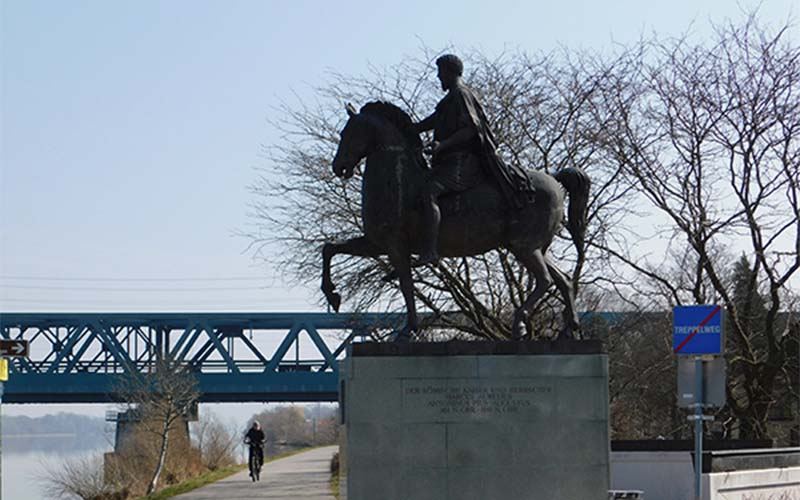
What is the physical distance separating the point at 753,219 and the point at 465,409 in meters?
13.9

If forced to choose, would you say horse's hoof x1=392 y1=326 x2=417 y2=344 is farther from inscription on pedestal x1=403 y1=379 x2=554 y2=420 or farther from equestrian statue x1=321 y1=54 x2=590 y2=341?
inscription on pedestal x1=403 y1=379 x2=554 y2=420

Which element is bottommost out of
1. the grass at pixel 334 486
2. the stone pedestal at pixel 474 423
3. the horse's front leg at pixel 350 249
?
the grass at pixel 334 486

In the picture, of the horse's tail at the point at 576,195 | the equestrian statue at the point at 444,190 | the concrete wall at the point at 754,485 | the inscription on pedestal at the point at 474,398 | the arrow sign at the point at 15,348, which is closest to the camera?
the inscription on pedestal at the point at 474,398

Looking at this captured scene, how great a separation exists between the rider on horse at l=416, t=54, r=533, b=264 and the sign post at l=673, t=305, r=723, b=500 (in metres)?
3.46

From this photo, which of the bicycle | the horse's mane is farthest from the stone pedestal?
the bicycle

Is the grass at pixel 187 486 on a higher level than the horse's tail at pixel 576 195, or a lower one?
lower

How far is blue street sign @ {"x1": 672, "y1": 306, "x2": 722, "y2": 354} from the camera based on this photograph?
1725cm

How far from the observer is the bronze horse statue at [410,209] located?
589 inches

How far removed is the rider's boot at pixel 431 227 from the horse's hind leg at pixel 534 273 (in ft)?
3.47

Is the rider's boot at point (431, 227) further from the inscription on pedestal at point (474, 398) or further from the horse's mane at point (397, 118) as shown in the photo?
the inscription on pedestal at point (474, 398)

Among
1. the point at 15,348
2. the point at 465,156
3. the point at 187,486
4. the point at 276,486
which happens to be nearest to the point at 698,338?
the point at 465,156

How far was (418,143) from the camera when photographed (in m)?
15.3

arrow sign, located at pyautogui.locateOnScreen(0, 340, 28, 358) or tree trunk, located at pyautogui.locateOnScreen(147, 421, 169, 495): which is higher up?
arrow sign, located at pyautogui.locateOnScreen(0, 340, 28, 358)

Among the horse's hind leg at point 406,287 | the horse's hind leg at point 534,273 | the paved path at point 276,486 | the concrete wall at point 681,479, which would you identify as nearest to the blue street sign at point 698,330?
the concrete wall at point 681,479
